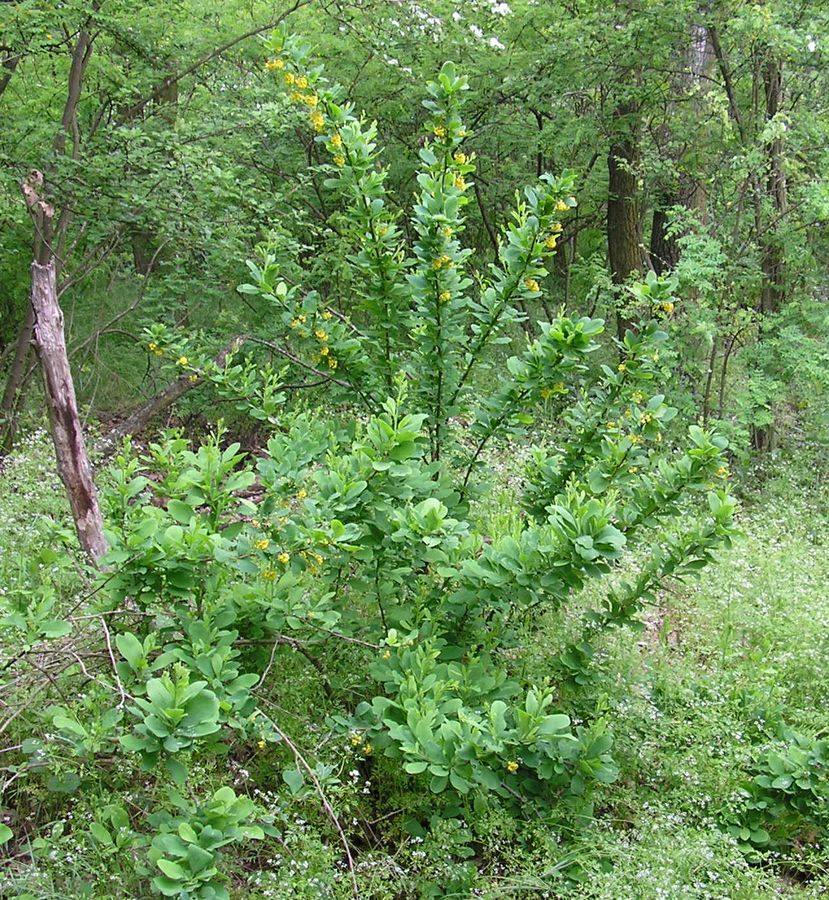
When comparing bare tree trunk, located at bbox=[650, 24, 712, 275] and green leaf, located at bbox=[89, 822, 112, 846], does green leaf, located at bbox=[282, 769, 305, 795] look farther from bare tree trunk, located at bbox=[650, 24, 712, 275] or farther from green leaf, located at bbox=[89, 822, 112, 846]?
bare tree trunk, located at bbox=[650, 24, 712, 275]

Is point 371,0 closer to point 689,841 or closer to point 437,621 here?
point 437,621

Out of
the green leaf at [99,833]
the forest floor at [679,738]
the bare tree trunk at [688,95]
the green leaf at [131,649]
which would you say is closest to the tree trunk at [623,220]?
the bare tree trunk at [688,95]

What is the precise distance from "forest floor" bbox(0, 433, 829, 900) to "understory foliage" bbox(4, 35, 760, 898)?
152 mm

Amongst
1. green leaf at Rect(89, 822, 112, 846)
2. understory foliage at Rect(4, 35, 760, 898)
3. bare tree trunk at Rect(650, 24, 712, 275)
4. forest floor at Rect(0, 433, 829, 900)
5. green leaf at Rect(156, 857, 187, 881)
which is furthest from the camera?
bare tree trunk at Rect(650, 24, 712, 275)

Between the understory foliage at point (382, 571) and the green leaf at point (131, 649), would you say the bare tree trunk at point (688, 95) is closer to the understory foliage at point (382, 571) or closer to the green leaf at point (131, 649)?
the understory foliage at point (382, 571)

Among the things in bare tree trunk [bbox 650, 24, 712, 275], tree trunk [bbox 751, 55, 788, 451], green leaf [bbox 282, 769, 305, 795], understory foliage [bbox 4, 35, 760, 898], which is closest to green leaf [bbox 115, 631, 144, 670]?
understory foliage [bbox 4, 35, 760, 898]

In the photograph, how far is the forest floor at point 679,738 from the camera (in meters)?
2.60

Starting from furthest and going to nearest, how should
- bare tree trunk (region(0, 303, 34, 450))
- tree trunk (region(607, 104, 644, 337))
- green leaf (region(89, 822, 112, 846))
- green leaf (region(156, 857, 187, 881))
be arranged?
tree trunk (region(607, 104, 644, 337)) → bare tree trunk (region(0, 303, 34, 450)) → green leaf (region(89, 822, 112, 846)) → green leaf (region(156, 857, 187, 881))

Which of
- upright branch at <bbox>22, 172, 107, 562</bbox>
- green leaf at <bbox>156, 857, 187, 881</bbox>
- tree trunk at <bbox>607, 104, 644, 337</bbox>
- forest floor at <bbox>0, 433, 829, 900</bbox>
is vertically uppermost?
tree trunk at <bbox>607, 104, 644, 337</bbox>

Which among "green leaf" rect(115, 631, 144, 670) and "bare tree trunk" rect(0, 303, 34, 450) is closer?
"green leaf" rect(115, 631, 144, 670)

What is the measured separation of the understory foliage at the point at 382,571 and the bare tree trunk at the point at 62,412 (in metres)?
0.63

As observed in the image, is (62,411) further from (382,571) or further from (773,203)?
(773,203)

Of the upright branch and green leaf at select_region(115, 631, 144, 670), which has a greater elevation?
the upright branch

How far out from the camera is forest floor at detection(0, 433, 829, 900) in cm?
260
